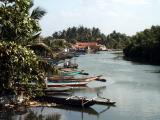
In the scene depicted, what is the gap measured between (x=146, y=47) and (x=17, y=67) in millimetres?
80610

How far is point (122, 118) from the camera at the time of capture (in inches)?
985

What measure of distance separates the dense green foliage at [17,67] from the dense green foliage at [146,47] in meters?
71.5

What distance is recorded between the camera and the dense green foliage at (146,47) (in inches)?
3381

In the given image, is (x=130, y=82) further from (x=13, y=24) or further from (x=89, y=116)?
(x=13, y=24)

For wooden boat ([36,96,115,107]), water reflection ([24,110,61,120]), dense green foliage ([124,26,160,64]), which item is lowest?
water reflection ([24,110,61,120])

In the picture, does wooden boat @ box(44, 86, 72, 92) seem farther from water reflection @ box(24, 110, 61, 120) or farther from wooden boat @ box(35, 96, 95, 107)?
water reflection @ box(24, 110, 61, 120)

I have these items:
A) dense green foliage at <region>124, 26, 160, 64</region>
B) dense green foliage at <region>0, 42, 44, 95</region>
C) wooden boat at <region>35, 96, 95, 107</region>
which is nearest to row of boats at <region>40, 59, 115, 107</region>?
wooden boat at <region>35, 96, 95, 107</region>

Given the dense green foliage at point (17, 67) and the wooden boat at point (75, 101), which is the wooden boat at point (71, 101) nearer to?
the wooden boat at point (75, 101)

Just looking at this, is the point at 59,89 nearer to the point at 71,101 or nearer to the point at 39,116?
the point at 71,101

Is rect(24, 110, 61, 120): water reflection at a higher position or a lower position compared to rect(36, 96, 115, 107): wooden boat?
lower

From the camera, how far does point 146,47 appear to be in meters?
91.7

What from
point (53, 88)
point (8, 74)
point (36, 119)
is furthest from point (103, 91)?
point (8, 74)

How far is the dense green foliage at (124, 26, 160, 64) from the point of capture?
282 ft

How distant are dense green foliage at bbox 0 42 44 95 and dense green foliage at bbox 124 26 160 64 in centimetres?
7151
